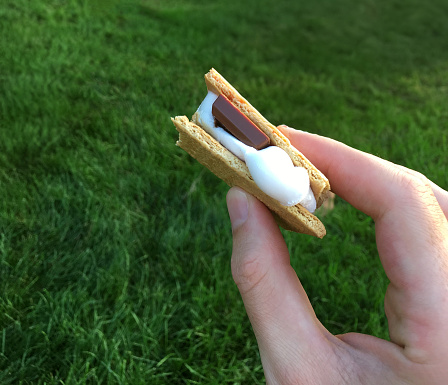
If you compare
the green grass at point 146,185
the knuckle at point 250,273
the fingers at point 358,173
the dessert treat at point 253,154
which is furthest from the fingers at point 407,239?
the green grass at point 146,185

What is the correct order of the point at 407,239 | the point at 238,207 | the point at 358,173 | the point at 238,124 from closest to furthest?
the point at 407,239 → the point at 238,124 → the point at 238,207 → the point at 358,173

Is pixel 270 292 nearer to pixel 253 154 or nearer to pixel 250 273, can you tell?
pixel 250 273

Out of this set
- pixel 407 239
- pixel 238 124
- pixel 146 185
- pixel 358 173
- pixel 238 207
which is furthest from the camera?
pixel 146 185

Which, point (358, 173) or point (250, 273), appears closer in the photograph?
point (250, 273)

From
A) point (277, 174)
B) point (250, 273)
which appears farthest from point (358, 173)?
point (250, 273)

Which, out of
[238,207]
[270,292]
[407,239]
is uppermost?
[407,239]

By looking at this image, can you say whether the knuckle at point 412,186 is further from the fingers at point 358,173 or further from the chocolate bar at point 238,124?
the chocolate bar at point 238,124

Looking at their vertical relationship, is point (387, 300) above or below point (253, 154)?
below
